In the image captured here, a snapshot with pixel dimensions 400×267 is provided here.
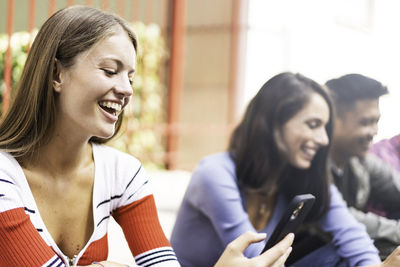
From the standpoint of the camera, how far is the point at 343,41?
214 centimetres

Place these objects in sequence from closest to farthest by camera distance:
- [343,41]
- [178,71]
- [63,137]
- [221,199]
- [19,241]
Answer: [19,241] < [63,137] < [221,199] < [343,41] < [178,71]

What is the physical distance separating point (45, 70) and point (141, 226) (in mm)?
477

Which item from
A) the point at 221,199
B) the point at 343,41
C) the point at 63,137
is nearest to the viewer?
the point at 63,137

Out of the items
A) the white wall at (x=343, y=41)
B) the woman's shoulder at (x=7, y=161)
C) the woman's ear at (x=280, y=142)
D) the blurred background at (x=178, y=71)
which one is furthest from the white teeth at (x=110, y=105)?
the blurred background at (x=178, y=71)

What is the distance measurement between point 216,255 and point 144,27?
10.2 ft

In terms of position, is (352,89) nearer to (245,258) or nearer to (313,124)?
(313,124)

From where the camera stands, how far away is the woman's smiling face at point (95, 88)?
4.39 feet

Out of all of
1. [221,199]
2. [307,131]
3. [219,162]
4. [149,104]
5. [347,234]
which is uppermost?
[307,131]

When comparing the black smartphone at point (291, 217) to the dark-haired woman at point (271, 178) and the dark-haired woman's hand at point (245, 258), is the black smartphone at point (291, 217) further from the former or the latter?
the dark-haired woman at point (271, 178)

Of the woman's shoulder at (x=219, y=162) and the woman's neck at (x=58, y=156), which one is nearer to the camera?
the woman's neck at (x=58, y=156)

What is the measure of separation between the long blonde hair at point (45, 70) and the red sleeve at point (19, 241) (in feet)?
0.50

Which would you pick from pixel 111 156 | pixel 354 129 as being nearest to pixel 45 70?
pixel 111 156

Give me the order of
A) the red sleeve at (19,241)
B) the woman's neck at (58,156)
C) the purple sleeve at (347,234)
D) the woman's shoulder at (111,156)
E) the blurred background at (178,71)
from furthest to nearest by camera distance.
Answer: the blurred background at (178,71) < the purple sleeve at (347,234) < the woman's shoulder at (111,156) < the woman's neck at (58,156) < the red sleeve at (19,241)

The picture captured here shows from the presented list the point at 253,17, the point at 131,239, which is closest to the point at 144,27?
the point at 253,17
